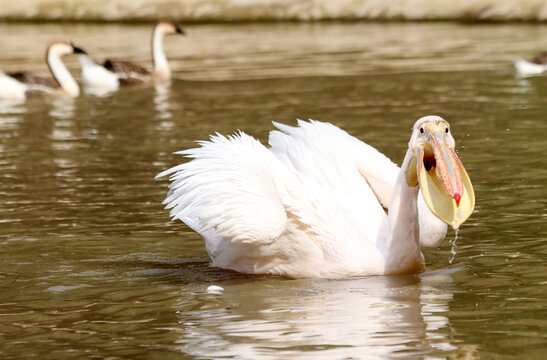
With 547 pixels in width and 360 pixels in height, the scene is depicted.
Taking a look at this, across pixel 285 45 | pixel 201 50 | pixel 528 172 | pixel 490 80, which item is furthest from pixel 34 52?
pixel 528 172

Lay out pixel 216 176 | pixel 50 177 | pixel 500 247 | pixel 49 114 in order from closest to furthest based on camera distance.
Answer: pixel 216 176 → pixel 500 247 → pixel 50 177 → pixel 49 114

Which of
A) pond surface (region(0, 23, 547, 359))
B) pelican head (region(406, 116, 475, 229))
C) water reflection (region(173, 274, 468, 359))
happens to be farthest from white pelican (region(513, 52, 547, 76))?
pelican head (region(406, 116, 475, 229))

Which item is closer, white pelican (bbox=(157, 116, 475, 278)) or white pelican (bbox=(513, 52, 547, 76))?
white pelican (bbox=(157, 116, 475, 278))

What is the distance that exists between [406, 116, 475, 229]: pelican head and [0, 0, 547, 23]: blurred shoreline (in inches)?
937

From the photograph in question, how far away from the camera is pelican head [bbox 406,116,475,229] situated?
6.00 meters

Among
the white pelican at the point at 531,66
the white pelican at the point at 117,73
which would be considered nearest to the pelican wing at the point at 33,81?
the white pelican at the point at 117,73

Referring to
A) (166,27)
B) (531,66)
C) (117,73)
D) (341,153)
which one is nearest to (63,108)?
(117,73)

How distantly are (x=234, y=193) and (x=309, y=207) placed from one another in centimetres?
49

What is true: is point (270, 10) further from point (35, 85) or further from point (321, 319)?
point (321, 319)

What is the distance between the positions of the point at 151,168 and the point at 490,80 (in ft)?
26.0

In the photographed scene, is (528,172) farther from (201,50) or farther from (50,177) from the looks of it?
(201,50)

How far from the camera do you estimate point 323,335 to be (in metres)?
5.56

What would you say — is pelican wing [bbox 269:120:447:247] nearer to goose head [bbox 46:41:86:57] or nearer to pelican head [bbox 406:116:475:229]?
pelican head [bbox 406:116:475:229]

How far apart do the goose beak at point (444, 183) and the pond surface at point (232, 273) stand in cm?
52
